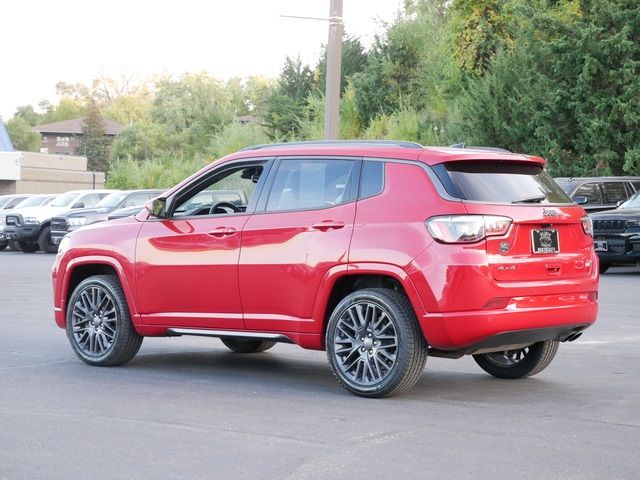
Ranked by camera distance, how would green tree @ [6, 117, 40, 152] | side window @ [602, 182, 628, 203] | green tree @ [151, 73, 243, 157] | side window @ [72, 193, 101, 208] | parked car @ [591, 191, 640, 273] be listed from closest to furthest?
parked car @ [591, 191, 640, 273]
side window @ [602, 182, 628, 203]
side window @ [72, 193, 101, 208]
green tree @ [151, 73, 243, 157]
green tree @ [6, 117, 40, 152]

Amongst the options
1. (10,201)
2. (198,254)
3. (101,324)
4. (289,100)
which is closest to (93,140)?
(289,100)

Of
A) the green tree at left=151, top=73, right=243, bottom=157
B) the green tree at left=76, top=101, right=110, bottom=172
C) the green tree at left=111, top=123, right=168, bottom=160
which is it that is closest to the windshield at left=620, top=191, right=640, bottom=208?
the green tree at left=151, top=73, right=243, bottom=157

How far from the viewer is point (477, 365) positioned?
34.5 ft

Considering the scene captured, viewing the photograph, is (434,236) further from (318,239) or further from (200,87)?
(200,87)

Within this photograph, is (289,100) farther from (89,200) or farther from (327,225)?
(327,225)

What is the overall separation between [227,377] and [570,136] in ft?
95.9

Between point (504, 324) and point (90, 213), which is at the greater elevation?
point (504, 324)

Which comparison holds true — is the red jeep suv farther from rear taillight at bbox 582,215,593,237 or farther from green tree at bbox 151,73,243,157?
green tree at bbox 151,73,243,157

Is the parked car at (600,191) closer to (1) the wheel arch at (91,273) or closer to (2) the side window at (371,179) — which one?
(1) the wheel arch at (91,273)

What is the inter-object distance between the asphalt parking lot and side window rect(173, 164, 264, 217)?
4.34ft

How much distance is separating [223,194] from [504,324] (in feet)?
9.48

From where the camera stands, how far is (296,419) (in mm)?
7746

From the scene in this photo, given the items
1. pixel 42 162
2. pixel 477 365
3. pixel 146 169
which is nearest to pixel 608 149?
pixel 477 365

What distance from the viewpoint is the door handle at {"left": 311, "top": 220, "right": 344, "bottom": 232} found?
876 centimetres
